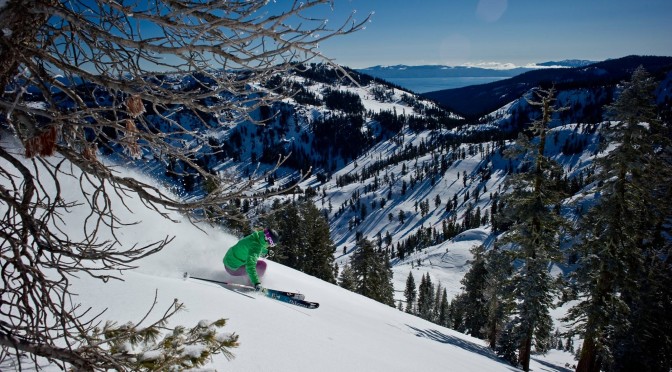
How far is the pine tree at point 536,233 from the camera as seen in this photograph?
51.1 ft

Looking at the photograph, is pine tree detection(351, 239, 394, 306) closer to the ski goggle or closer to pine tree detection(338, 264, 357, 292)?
pine tree detection(338, 264, 357, 292)

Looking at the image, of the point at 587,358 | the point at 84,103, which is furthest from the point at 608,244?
the point at 84,103

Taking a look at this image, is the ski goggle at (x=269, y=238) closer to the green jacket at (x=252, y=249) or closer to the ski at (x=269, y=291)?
the green jacket at (x=252, y=249)

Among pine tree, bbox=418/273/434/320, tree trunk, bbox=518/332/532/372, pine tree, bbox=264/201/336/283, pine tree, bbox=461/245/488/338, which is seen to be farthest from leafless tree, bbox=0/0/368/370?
pine tree, bbox=418/273/434/320

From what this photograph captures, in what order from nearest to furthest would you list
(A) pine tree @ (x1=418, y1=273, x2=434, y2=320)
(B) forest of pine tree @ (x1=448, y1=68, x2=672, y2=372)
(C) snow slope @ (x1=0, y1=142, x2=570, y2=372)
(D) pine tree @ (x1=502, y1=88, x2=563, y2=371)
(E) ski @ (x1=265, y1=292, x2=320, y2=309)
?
(C) snow slope @ (x1=0, y1=142, x2=570, y2=372)
(E) ski @ (x1=265, y1=292, x2=320, y2=309)
(B) forest of pine tree @ (x1=448, y1=68, x2=672, y2=372)
(D) pine tree @ (x1=502, y1=88, x2=563, y2=371)
(A) pine tree @ (x1=418, y1=273, x2=434, y2=320)

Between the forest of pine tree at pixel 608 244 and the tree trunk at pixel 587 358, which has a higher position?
the forest of pine tree at pixel 608 244

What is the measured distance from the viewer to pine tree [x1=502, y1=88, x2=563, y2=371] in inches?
613

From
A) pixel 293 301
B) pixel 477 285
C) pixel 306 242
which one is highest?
pixel 293 301

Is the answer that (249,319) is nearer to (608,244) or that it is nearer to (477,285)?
(608,244)

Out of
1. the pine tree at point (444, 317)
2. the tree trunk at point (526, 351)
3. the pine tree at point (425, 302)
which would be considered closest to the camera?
the tree trunk at point (526, 351)

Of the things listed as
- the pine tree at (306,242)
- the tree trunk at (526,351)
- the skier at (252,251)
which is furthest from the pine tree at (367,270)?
the skier at (252,251)

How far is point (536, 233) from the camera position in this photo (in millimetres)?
15781

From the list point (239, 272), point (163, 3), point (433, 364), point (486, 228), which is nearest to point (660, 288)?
point (433, 364)

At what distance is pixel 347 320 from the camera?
8.27 m
